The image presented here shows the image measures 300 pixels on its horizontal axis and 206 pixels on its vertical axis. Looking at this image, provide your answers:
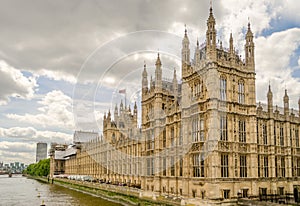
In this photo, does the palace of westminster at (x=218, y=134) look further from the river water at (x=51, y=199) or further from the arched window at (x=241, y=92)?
the river water at (x=51, y=199)

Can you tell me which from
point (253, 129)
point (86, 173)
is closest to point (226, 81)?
point (253, 129)

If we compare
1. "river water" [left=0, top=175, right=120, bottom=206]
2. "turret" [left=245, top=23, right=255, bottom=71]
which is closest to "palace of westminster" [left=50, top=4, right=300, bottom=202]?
"turret" [left=245, top=23, right=255, bottom=71]

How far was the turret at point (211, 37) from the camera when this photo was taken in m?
48.8

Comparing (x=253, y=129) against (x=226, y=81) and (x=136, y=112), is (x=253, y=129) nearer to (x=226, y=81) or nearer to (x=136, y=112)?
(x=226, y=81)

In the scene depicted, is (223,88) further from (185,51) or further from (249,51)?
(185,51)

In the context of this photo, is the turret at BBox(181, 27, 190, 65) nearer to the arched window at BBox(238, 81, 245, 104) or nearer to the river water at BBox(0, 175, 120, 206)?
the arched window at BBox(238, 81, 245, 104)

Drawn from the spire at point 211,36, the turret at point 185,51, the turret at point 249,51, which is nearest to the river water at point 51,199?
the turret at point 185,51

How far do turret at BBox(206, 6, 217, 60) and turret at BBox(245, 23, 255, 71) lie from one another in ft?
23.1

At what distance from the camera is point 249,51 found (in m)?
52.8

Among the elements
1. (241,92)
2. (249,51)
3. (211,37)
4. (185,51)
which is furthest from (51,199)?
Result: (249,51)

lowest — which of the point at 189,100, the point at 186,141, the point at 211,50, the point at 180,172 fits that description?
the point at 180,172

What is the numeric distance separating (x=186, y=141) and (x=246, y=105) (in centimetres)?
1113

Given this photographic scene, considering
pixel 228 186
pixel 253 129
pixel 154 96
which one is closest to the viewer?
pixel 228 186

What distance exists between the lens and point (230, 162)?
4816 centimetres
